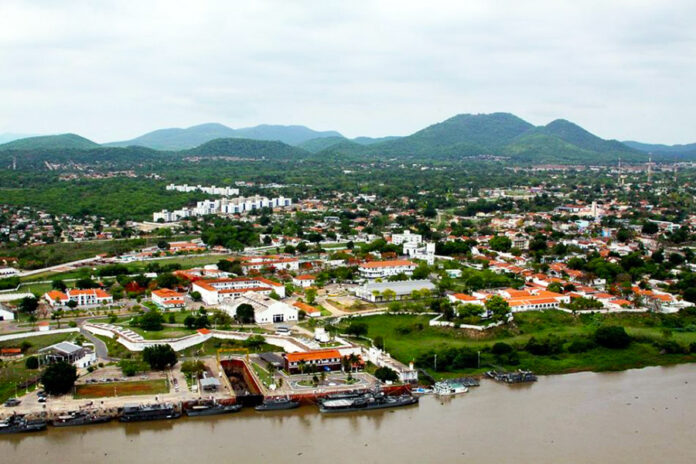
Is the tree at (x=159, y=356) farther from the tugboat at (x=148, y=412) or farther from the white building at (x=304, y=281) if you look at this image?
the white building at (x=304, y=281)

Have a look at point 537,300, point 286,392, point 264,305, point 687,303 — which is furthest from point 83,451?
point 687,303

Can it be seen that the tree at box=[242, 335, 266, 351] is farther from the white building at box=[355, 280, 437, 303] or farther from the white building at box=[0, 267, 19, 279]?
the white building at box=[0, 267, 19, 279]

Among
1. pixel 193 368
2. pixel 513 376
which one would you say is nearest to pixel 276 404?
pixel 193 368

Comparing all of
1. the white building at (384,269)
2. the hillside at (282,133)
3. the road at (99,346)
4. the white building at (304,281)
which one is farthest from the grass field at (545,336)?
the hillside at (282,133)

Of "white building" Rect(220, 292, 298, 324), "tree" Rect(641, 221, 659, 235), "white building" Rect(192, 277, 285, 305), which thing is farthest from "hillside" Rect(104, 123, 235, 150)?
"white building" Rect(220, 292, 298, 324)

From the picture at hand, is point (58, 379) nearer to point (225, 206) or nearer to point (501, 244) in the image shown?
point (501, 244)

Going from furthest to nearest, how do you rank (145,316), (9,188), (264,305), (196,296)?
(9,188), (196,296), (264,305), (145,316)

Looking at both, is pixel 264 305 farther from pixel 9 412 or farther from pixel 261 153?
pixel 261 153
